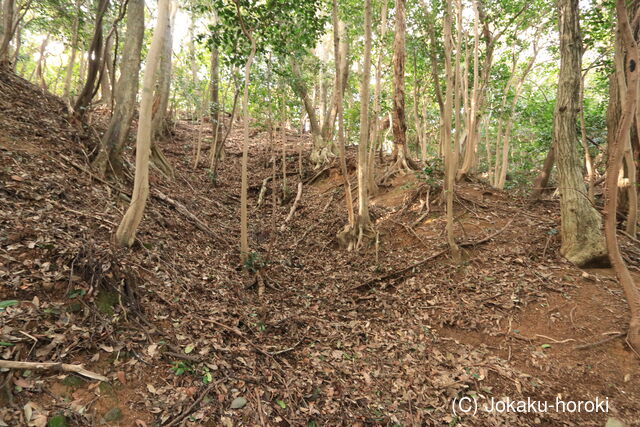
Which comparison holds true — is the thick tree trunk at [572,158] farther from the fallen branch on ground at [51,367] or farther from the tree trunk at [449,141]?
the fallen branch on ground at [51,367]

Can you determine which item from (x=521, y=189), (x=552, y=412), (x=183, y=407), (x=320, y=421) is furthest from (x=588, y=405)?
(x=521, y=189)

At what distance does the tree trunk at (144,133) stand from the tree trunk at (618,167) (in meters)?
5.47

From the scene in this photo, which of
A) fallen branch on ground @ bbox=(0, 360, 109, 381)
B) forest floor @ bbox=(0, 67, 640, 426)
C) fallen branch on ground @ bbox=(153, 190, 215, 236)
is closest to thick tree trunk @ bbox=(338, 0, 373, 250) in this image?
forest floor @ bbox=(0, 67, 640, 426)

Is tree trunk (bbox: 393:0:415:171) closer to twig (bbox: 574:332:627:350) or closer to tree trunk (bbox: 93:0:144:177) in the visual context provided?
tree trunk (bbox: 93:0:144:177)

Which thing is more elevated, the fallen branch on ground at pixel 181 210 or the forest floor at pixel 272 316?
the fallen branch on ground at pixel 181 210

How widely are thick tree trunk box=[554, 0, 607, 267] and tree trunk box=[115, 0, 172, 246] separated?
6540 millimetres

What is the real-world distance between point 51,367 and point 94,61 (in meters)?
7.11

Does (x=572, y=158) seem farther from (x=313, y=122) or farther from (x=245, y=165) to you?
(x=313, y=122)

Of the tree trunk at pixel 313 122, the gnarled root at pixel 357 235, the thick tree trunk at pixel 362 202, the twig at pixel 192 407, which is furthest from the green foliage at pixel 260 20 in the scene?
the twig at pixel 192 407

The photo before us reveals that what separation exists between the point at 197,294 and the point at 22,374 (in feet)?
8.11

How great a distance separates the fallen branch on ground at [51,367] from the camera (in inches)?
93.7

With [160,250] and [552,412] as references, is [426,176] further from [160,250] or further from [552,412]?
[160,250]

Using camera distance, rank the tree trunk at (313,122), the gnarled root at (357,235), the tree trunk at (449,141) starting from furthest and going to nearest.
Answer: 1. the tree trunk at (313,122)
2. the gnarled root at (357,235)
3. the tree trunk at (449,141)

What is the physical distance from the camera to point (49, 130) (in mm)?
6367
